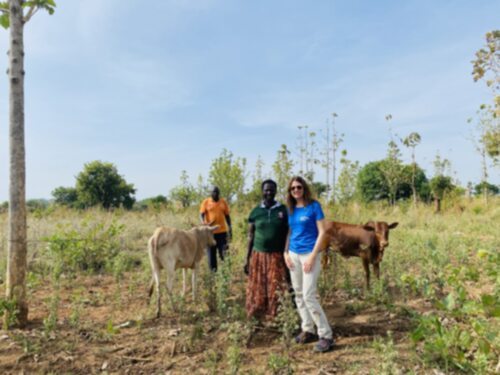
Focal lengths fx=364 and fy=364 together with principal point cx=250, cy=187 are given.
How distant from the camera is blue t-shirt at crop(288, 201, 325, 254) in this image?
392 cm

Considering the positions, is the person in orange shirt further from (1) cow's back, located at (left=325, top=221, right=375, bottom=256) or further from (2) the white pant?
(2) the white pant

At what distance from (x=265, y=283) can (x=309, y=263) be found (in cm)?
83

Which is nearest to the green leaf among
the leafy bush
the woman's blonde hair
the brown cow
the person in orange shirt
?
the leafy bush

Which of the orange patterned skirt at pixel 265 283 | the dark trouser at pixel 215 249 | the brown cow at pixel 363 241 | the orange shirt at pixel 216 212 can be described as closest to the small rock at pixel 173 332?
the orange patterned skirt at pixel 265 283

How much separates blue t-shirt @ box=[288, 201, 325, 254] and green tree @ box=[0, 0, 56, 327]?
333cm

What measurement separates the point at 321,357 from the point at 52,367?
8.80 ft

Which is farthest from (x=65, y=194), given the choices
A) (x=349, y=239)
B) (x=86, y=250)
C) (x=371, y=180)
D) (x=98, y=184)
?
(x=349, y=239)

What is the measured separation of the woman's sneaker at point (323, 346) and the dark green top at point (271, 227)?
3.63ft

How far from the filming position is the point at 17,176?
4.50 m

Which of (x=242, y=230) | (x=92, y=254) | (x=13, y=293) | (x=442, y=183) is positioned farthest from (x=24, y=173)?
Result: (x=442, y=183)

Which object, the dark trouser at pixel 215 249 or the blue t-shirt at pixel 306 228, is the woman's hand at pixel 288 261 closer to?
the blue t-shirt at pixel 306 228

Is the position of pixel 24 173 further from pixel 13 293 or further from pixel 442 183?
pixel 442 183

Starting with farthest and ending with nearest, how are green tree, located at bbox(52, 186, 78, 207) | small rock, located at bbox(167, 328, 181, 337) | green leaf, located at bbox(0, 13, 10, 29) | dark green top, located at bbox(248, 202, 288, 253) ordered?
green tree, located at bbox(52, 186, 78, 207)
green leaf, located at bbox(0, 13, 10, 29)
dark green top, located at bbox(248, 202, 288, 253)
small rock, located at bbox(167, 328, 181, 337)

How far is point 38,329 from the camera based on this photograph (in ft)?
14.5
